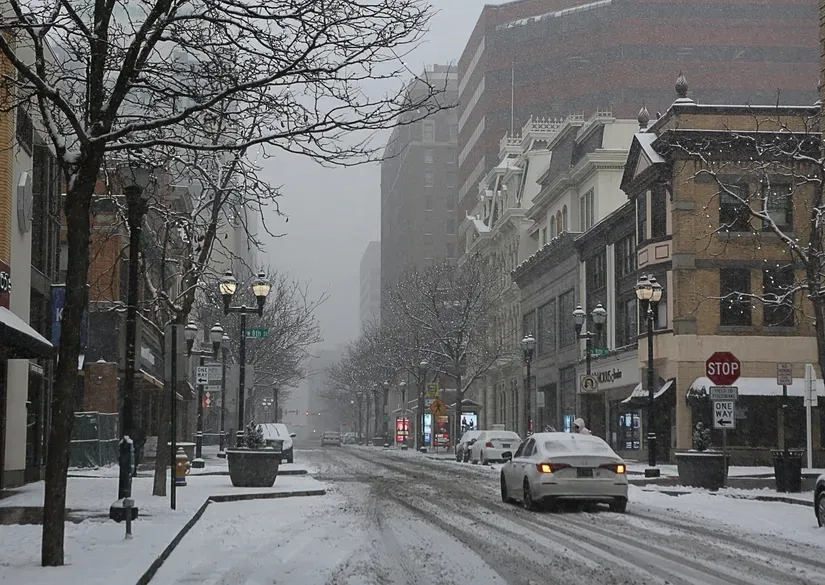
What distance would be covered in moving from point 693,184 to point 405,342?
3622 centimetres

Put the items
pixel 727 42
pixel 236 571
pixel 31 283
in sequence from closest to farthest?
pixel 236 571
pixel 31 283
pixel 727 42

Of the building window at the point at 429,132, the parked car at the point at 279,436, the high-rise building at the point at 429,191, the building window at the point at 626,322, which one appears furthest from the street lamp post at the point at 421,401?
the building window at the point at 429,132

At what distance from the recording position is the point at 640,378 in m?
48.8

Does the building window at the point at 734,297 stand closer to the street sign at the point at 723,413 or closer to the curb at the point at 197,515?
the street sign at the point at 723,413

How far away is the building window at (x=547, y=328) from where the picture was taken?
221ft

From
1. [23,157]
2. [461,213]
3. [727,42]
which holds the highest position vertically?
[727,42]

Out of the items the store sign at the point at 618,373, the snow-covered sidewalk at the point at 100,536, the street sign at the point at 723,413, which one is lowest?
the snow-covered sidewalk at the point at 100,536

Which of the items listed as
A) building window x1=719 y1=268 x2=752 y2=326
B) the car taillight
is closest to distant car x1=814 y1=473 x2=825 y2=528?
the car taillight

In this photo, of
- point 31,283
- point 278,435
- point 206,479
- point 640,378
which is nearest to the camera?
point 31,283

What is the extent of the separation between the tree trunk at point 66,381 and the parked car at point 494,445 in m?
36.3

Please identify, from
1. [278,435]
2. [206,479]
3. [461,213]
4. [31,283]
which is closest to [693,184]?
[278,435]

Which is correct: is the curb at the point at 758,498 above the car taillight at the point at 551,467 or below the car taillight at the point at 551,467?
below

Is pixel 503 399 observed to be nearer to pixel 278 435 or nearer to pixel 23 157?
pixel 278 435

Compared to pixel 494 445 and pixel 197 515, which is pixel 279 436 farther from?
pixel 197 515
